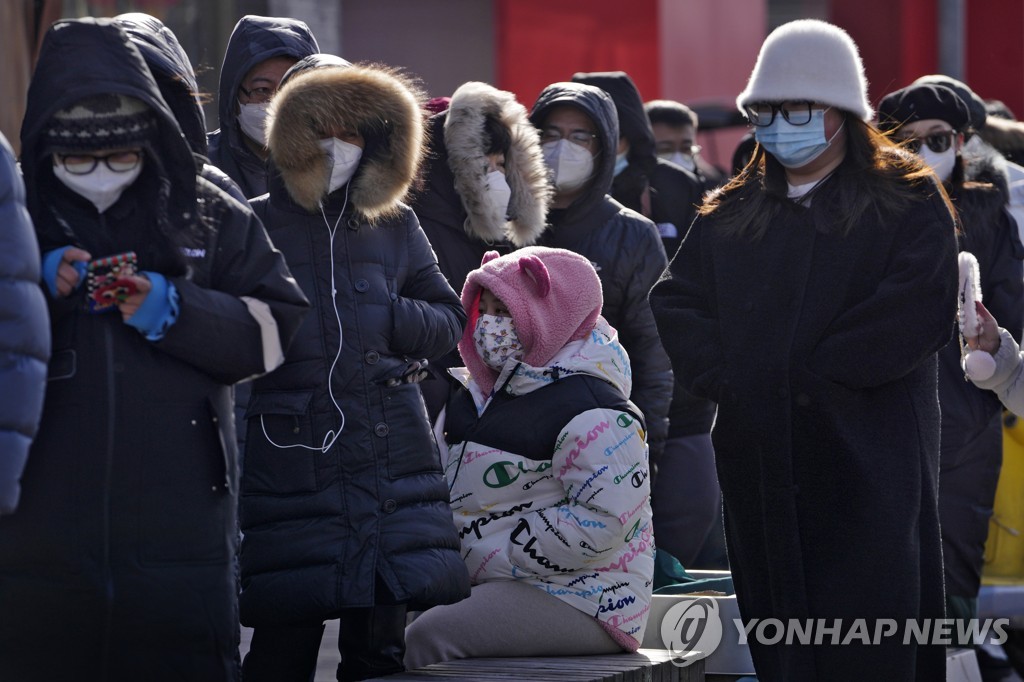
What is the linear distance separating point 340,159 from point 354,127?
92 millimetres

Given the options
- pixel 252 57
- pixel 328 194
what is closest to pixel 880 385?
pixel 328 194

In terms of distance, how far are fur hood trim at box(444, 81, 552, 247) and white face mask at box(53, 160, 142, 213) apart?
2.18 metres

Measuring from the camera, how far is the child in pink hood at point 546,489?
185 inches

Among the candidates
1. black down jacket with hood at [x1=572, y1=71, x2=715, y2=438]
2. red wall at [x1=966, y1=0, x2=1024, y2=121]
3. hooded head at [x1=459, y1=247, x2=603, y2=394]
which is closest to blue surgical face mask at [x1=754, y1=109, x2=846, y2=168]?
hooded head at [x1=459, y1=247, x2=603, y2=394]

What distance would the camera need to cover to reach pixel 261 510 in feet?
15.0

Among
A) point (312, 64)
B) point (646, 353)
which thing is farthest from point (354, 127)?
point (646, 353)

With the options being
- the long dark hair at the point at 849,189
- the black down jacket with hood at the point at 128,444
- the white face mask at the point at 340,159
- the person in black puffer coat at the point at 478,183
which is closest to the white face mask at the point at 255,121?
the person in black puffer coat at the point at 478,183

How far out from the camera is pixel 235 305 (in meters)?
3.83

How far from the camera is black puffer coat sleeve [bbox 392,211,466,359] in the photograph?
4645mm

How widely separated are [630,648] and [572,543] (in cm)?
41

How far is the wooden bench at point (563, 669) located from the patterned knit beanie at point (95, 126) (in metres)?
1.53

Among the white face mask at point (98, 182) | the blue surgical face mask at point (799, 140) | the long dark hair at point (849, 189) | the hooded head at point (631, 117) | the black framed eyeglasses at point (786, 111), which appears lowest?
the hooded head at point (631, 117)

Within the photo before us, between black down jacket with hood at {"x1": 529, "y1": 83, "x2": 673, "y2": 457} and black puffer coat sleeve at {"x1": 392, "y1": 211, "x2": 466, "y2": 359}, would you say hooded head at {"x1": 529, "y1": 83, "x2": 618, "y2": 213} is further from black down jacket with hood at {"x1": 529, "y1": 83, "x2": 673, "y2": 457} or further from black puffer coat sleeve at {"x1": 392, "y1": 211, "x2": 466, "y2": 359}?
black puffer coat sleeve at {"x1": 392, "y1": 211, "x2": 466, "y2": 359}

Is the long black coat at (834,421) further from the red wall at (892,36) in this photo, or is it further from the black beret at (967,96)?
the red wall at (892,36)
